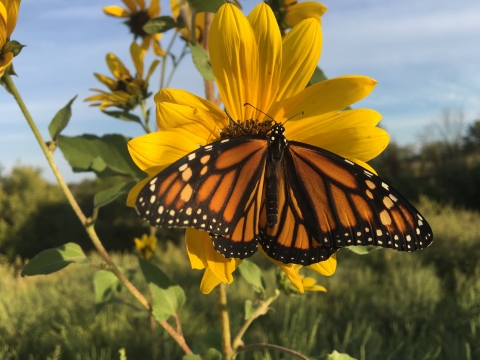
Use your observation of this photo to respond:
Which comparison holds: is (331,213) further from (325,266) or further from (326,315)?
(326,315)

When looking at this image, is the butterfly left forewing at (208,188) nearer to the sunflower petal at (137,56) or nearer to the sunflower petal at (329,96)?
the sunflower petal at (329,96)

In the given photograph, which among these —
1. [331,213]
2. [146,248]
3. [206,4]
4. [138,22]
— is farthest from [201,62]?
[146,248]

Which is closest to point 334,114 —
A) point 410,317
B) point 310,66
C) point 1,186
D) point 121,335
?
point 310,66

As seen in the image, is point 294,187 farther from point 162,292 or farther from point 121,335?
point 121,335

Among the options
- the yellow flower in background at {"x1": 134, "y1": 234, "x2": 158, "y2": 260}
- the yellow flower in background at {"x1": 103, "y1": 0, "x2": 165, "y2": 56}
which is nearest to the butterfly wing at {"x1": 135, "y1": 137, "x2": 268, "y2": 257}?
the yellow flower in background at {"x1": 103, "y1": 0, "x2": 165, "y2": 56}

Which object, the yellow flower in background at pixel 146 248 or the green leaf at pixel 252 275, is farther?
the yellow flower in background at pixel 146 248

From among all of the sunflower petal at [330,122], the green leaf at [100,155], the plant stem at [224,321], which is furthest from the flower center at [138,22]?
the plant stem at [224,321]
